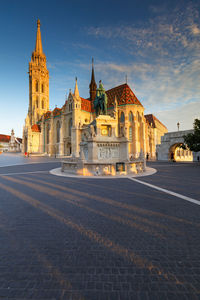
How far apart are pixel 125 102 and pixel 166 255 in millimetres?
42339

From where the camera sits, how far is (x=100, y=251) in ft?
7.90

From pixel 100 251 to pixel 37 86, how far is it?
73.8m

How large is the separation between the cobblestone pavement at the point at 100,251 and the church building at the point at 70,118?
22.2 metres

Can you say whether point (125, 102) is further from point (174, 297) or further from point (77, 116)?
point (174, 297)

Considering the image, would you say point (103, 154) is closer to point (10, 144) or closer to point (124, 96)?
point (124, 96)

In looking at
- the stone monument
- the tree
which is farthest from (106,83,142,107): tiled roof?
the stone monument

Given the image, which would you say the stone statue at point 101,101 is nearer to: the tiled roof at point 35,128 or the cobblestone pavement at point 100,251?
the cobblestone pavement at point 100,251

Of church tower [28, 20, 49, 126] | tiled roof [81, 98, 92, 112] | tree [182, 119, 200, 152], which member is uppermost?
church tower [28, 20, 49, 126]

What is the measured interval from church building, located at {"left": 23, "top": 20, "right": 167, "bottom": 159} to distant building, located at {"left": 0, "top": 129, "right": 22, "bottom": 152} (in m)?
34.5

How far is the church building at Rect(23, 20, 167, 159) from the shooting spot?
40031 mm

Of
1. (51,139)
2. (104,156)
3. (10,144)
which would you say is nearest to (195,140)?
(104,156)

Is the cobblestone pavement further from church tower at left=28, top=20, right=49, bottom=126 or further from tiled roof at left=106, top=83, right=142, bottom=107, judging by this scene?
church tower at left=28, top=20, right=49, bottom=126

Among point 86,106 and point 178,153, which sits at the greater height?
point 86,106

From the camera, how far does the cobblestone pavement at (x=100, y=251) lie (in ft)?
5.71
